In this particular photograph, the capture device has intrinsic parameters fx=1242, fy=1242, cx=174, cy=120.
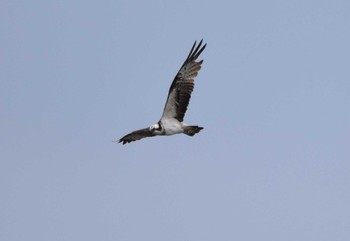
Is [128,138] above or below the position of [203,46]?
below

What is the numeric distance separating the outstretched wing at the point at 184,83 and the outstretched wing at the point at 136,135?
1.71 meters

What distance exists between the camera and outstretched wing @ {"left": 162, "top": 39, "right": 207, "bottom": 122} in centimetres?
5153

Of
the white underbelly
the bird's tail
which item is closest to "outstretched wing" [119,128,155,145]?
the white underbelly

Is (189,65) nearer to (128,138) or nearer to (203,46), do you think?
(203,46)

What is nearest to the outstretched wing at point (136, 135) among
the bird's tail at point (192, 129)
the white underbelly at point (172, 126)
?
the white underbelly at point (172, 126)

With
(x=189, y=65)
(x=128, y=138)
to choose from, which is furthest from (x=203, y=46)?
(x=128, y=138)

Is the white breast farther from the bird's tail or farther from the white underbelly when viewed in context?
the bird's tail

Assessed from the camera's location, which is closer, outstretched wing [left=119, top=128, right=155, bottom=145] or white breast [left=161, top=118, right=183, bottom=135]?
white breast [left=161, top=118, right=183, bottom=135]

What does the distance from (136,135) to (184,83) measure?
362cm

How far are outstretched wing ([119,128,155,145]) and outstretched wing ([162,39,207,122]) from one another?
1714mm

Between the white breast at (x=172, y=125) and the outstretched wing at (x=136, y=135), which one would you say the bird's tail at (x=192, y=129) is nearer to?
the white breast at (x=172, y=125)

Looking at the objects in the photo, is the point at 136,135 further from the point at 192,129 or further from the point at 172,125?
the point at 192,129

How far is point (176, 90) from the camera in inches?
2026

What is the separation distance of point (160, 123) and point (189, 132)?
132cm
